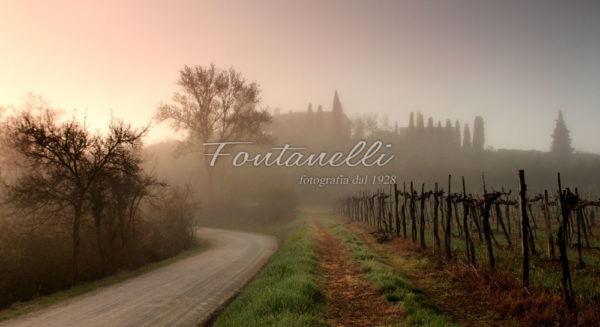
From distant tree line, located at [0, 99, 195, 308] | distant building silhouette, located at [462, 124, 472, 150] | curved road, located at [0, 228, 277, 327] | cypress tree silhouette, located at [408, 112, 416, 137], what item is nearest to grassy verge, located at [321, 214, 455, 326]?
curved road, located at [0, 228, 277, 327]

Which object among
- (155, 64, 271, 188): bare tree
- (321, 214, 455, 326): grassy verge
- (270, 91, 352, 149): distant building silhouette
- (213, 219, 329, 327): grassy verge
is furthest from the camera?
(270, 91, 352, 149): distant building silhouette

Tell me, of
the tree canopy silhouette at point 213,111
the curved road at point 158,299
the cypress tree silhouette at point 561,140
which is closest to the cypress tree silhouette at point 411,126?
the cypress tree silhouette at point 561,140

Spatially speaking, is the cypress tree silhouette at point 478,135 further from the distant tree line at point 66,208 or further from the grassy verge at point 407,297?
the distant tree line at point 66,208

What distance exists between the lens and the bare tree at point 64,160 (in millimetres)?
14617

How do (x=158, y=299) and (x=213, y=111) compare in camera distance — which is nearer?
(x=158, y=299)

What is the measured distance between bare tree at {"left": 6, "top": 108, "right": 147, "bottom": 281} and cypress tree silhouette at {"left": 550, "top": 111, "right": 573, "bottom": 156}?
136 meters

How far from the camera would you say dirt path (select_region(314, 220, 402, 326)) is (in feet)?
25.1

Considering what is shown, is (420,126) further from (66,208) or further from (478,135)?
(66,208)

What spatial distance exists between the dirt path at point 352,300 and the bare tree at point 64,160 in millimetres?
12765

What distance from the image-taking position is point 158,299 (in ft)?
36.3

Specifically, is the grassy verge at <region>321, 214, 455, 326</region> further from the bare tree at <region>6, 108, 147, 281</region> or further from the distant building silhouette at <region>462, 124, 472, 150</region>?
the distant building silhouette at <region>462, 124, 472, 150</region>

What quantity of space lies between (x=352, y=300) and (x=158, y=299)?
22.5 ft

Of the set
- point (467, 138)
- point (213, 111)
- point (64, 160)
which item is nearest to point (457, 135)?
point (467, 138)

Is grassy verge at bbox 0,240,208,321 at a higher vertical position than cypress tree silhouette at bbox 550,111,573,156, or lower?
lower
